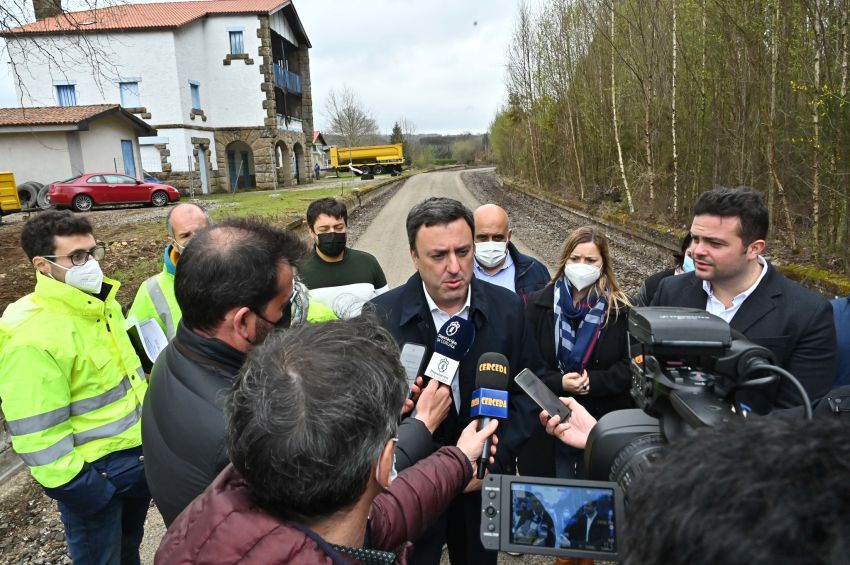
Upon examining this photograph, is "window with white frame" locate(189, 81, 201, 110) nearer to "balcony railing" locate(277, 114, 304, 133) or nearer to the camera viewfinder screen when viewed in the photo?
"balcony railing" locate(277, 114, 304, 133)

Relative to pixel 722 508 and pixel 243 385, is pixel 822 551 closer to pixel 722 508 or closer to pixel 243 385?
pixel 722 508

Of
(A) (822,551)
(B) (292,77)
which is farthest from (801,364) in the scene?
(B) (292,77)

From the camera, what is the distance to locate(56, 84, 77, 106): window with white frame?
25.7 meters

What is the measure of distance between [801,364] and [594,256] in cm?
114

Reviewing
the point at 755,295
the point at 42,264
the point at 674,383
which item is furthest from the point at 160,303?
the point at 755,295

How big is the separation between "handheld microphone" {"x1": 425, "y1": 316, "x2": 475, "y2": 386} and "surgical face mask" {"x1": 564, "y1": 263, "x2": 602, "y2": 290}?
1.06 meters

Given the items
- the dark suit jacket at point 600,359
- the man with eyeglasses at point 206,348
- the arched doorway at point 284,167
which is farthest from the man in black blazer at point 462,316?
the arched doorway at point 284,167

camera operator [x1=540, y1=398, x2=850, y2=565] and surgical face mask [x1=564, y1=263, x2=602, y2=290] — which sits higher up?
camera operator [x1=540, y1=398, x2=850, y2=565]

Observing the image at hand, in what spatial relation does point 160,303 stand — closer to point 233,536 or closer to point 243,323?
point 243,323

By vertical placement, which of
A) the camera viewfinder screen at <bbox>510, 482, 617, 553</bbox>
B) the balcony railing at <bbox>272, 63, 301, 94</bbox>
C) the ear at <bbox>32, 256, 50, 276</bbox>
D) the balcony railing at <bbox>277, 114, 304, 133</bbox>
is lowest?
the camera viewfinder screen at <bbox>510, 482, 617, 553</bbox>

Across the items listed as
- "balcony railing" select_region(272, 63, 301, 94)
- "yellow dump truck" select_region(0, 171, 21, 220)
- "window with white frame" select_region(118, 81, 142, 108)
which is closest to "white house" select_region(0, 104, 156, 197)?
"window with white frame" select_region(118, 81, 142, 108)

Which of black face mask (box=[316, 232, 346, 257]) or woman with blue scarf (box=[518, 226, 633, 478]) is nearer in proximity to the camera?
woman with blue scarf (box=[518, 226, 633, 478])

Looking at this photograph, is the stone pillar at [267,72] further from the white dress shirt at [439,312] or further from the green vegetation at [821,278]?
the white dress shirt at [439,312]

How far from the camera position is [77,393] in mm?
2240
